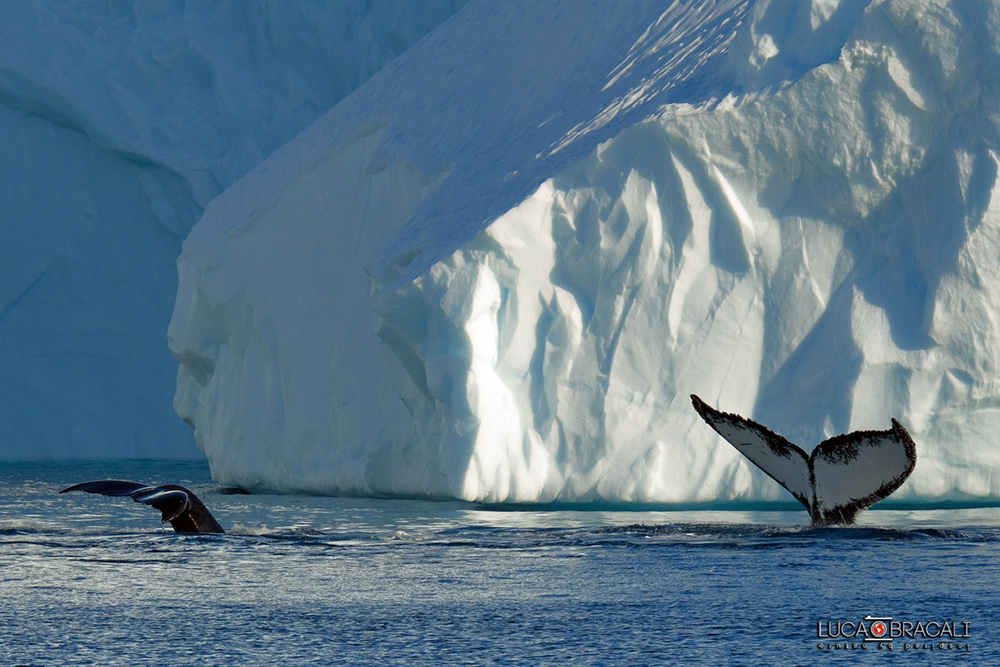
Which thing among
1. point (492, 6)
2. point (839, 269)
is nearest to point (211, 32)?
point (492, 6)

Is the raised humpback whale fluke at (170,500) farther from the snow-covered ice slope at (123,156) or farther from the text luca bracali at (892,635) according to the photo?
the snow-covered ice slope at (123,156)

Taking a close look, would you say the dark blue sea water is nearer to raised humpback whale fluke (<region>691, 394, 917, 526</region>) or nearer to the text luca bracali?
the text luca bracali

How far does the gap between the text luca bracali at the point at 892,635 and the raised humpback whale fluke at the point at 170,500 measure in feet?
15.6

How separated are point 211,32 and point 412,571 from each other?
18.6 meters

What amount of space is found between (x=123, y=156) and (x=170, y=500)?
16154mm

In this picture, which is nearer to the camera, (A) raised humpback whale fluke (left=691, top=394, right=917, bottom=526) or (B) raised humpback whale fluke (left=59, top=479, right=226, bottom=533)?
(A) raised humpback whale fluke (left=691, top=394, right=917, bottom=526)

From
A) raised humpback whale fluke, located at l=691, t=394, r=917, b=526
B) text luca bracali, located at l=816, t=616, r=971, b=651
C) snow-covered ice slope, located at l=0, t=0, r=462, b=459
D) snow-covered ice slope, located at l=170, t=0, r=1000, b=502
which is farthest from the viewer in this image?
snow-covered ice slope, located at l=0, t=0, r=462, b=459

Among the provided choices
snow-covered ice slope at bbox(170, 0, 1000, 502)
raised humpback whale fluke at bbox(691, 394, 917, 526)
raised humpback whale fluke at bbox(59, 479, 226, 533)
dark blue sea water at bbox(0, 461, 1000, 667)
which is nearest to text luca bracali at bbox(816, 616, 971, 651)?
dark blue sea water at bbox(0, 461, 1000, 667)

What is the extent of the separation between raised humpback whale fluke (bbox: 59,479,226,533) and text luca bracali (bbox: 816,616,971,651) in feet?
15.6

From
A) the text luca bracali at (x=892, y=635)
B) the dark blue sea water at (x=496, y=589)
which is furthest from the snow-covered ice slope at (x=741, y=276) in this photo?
the text luca bracali at (x=892, y=635)

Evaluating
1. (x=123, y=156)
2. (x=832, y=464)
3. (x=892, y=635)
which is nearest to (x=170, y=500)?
(x=832, y=464)

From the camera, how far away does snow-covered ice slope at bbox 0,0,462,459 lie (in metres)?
24.0

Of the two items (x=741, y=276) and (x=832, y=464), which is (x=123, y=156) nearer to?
(x=741, y=276)

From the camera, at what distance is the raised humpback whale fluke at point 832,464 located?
865 cm
